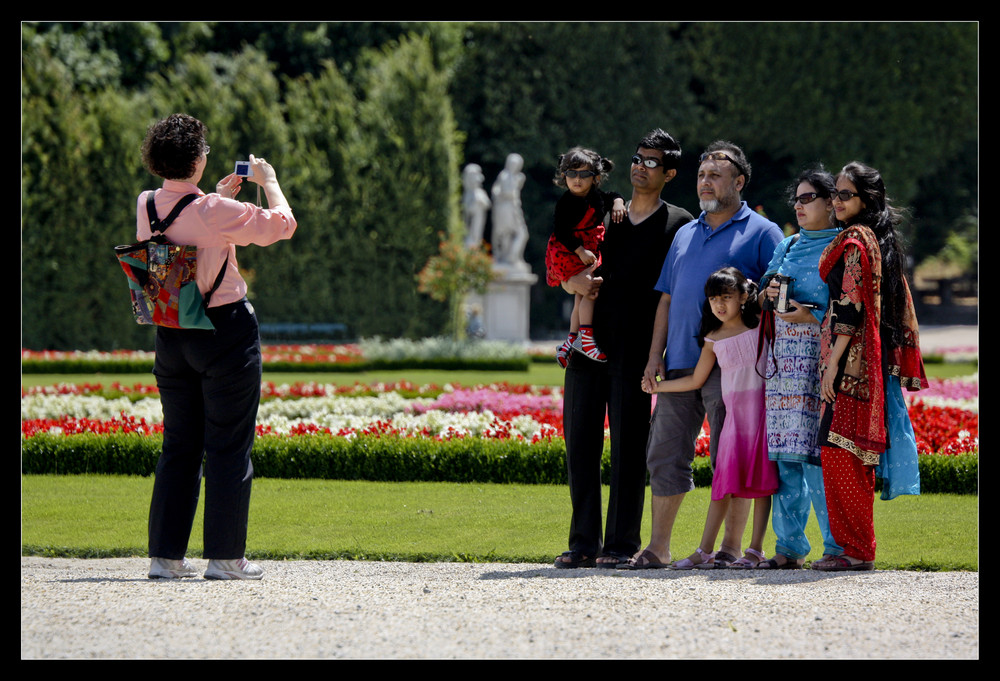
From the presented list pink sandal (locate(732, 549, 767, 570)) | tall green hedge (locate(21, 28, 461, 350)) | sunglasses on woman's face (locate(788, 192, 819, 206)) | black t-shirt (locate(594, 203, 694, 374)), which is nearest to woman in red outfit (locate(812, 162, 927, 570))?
sunglasses on woman's face (locate(788, 192, 819, 206))

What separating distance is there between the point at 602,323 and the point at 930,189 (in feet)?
100.0

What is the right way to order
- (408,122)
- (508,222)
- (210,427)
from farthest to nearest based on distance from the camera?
(508,222)
(408,122)
(210,427)

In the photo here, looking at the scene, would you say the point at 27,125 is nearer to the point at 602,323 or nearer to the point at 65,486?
the point at 65,486

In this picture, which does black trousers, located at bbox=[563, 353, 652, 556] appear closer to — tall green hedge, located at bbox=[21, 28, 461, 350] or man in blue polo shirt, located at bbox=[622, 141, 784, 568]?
man in blue polo shirt, located at bbox=[622, 141, 784, 568]

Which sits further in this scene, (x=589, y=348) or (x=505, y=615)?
(x=589, y=348)

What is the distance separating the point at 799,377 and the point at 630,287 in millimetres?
797

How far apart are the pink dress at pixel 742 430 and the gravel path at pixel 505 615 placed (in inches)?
15.0

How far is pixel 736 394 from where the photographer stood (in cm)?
460

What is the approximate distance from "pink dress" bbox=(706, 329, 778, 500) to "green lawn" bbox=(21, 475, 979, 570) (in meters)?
0.57

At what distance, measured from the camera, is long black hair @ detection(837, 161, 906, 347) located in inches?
179

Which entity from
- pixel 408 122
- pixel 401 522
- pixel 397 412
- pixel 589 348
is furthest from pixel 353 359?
pixel 589 348

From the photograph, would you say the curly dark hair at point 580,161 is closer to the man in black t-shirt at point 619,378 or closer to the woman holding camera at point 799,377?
the man in black t-shirt at point 619,378

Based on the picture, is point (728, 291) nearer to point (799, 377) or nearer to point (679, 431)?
point (799, 377)

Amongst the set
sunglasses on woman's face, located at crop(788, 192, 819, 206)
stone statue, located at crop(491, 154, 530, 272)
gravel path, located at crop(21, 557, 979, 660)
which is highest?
stone statue, located at crop(491, 154, 530, 272)
